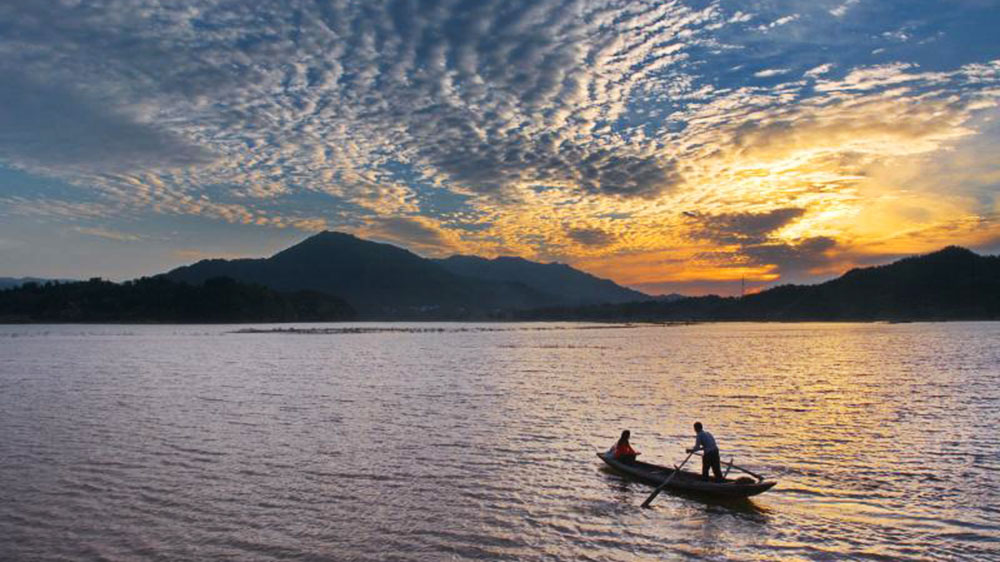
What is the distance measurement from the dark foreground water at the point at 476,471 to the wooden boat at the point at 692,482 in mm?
499

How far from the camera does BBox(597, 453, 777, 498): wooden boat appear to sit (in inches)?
938

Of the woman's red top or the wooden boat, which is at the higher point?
the woman's red top

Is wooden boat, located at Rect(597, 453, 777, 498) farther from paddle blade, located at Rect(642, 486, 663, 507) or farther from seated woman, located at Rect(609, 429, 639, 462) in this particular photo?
paddle blade, located at Rect(642, 486, 663, 507)

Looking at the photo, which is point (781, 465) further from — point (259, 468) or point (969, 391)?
point (969, 391)

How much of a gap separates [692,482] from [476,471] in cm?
953

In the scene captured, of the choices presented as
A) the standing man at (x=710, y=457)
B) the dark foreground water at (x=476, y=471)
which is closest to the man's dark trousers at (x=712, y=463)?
the standing man at (x=710, y=457)

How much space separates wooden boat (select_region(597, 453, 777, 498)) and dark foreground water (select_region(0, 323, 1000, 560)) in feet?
1.64

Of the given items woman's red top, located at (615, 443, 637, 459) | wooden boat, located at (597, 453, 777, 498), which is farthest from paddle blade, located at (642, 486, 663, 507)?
woman's red top, located at (615, 443, 637, 459)

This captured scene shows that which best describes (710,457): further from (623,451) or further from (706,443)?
(623,451)

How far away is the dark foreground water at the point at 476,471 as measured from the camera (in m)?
19.8

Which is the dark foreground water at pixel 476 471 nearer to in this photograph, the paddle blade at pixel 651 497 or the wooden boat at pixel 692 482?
the paddle blade at pixel 651 497

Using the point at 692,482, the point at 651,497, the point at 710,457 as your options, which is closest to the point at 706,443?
the point at 710,457

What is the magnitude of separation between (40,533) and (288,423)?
21.4m

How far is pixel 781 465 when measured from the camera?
29812 mm
